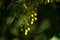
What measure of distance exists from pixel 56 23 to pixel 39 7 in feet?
0.84

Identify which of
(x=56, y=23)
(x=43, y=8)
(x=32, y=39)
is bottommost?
(x=32, y=39)

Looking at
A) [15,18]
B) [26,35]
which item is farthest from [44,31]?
[15,18]

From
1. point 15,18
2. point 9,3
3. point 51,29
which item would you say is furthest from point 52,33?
point 9,3

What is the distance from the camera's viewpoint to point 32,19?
1.95 m

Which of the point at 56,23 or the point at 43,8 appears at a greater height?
the point at 43,8

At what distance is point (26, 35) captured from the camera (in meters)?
1.98

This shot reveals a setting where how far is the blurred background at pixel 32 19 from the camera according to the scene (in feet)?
6.28

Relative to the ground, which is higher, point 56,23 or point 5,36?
point 56,23

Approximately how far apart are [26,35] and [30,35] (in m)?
0.05

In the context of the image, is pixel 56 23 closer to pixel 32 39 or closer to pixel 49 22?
pixel 49 22

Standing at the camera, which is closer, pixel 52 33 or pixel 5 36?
pixel 52 33

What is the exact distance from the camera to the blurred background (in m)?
1.92

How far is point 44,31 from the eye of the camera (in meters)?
1.95

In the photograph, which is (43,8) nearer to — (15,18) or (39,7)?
(39,7)
